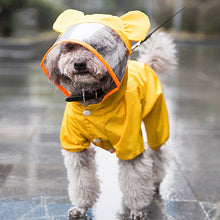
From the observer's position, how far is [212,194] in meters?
3.85

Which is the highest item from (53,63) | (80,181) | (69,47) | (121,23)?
(121,23)

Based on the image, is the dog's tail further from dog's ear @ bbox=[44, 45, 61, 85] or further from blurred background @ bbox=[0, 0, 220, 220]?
dog's ear @ bbox=[44, 45, 61, 85]

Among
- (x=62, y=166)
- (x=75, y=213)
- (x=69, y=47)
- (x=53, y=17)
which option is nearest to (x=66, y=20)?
(x=69, y=47)

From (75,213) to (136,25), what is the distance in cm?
173

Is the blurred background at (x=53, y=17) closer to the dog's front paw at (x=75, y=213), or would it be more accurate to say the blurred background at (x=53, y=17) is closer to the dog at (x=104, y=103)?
the dog at (x=104, y=103)

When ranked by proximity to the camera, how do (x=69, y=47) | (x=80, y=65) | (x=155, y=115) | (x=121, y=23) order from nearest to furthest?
(x=80, y=65)
(x=69, y=47)
(x=121, y=23)
(x=155, y=115)

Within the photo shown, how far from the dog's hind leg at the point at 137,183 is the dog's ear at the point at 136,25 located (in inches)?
42.0

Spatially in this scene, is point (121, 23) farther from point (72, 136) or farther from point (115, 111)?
point (72, 136)

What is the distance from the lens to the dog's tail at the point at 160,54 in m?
3.98

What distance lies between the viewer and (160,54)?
3.98m

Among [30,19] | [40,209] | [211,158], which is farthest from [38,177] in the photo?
[30,19]

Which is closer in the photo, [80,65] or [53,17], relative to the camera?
[80,65]

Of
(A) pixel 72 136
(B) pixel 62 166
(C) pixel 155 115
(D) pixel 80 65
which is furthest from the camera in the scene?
(B) pixel 62 166

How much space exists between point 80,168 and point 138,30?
1.31 meters
